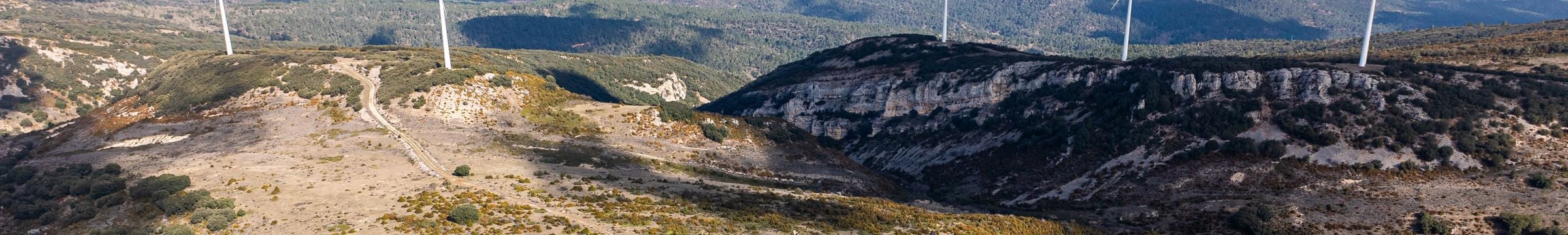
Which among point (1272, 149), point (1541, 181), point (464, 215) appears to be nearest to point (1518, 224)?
point (1541, 181)

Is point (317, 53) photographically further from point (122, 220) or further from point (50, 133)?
point (122, 220)

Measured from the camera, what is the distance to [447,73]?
348 ft

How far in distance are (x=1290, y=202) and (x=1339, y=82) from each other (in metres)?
25.5

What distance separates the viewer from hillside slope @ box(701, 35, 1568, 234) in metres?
66.4

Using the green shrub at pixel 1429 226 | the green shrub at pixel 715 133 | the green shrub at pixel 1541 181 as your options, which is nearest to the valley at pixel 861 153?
the green shrub at pixel 1429 226

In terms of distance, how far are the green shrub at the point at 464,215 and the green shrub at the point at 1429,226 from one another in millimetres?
60346

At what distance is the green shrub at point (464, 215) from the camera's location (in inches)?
2115

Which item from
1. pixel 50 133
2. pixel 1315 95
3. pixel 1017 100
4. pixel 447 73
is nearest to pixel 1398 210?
pixel 1315 95

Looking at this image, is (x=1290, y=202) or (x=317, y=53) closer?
(x=1290, y=202)

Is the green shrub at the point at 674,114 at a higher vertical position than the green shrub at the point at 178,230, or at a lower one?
higher

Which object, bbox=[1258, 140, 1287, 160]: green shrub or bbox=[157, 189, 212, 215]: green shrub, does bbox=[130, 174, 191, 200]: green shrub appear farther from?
bbox=[1258, 140, 1287, 160]: green shrub

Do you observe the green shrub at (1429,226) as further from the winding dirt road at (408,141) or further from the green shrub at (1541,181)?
the winding dirt road at (408,141)

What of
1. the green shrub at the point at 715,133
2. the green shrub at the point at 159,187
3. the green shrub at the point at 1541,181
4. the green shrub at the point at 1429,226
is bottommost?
the green shrub at the point at 715,133

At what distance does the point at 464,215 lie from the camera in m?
54.2
